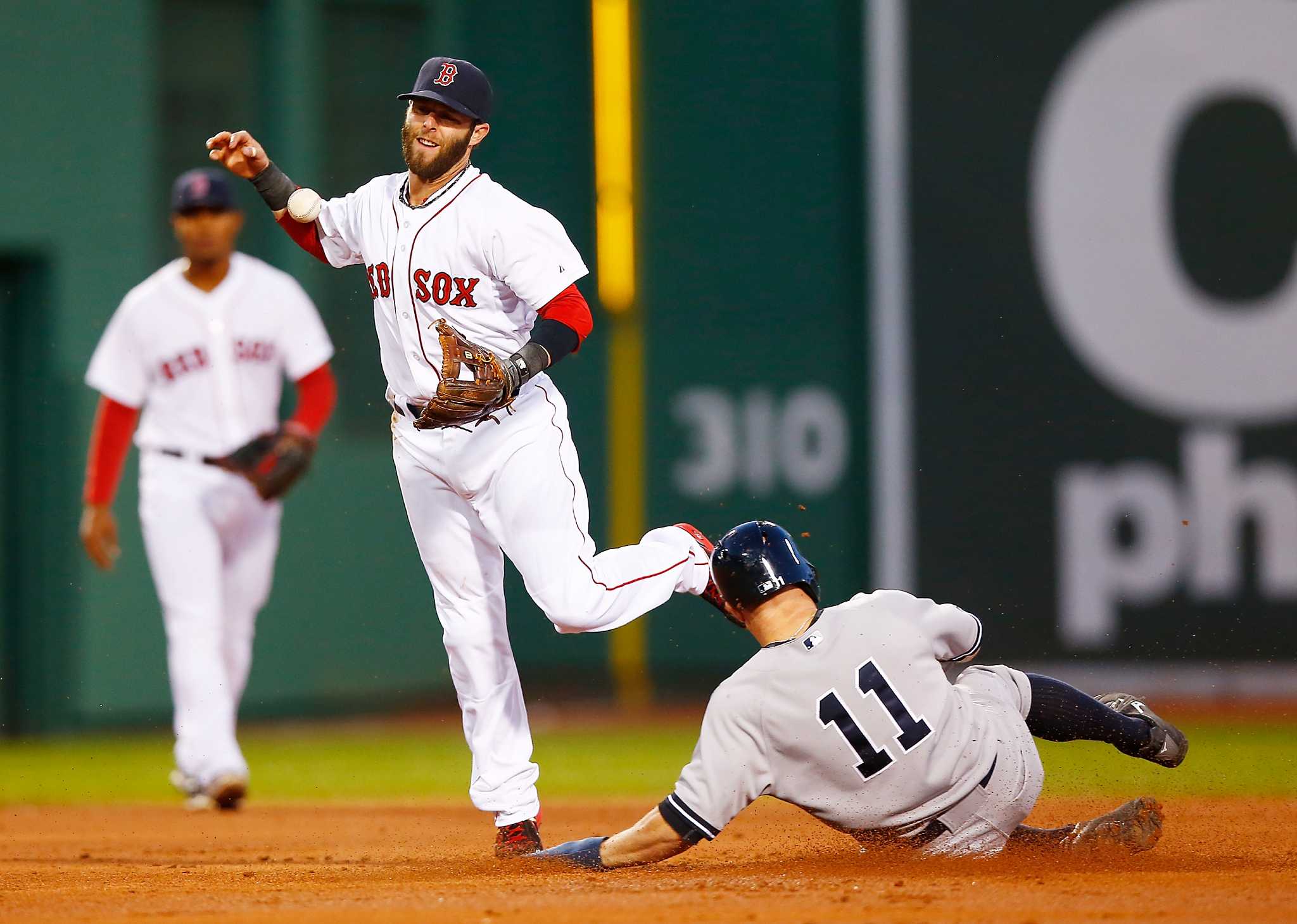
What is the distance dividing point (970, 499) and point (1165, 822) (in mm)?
4075

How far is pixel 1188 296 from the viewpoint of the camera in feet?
31.9

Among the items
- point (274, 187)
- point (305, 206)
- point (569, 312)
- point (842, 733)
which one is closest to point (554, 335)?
point (569, 312)

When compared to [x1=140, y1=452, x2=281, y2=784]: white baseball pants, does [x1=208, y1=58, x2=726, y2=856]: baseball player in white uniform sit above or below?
above

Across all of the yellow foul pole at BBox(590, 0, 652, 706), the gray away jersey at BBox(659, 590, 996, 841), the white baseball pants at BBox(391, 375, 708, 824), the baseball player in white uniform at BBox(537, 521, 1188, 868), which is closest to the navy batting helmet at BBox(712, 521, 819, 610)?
the baseball player in white uniform at BBox(537, 521, 1188, 868)

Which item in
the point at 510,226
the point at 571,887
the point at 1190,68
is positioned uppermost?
the point at 1190,68

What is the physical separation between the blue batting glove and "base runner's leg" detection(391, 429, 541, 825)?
1.05 ft

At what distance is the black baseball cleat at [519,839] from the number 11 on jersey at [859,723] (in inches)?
45.0

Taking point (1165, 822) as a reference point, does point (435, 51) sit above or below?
above

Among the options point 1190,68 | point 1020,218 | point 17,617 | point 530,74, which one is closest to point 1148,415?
point 1020,218

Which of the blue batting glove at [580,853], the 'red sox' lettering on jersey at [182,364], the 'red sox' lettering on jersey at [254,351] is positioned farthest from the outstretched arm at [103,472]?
the blue batting glove at [580,853]

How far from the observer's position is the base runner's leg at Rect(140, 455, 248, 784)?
20.9ft

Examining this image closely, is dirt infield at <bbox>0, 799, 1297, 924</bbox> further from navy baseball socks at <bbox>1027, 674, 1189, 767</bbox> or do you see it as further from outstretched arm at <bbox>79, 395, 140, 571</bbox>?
outstretched arm at <bbox>79, 395, 140, 571</bbox>

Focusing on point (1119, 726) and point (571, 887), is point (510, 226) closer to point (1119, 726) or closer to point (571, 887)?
point (571, 887)

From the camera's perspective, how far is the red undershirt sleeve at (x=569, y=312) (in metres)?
4.62
